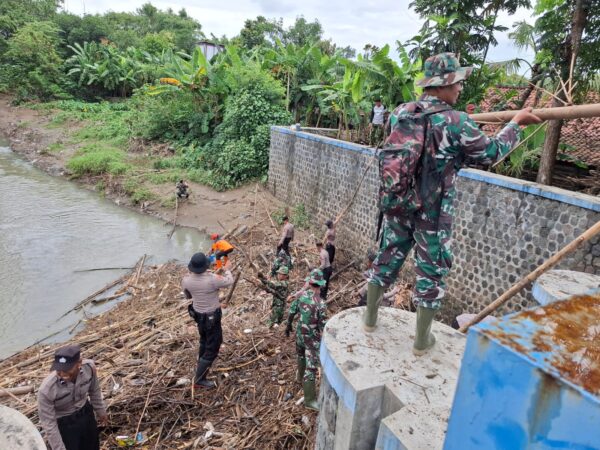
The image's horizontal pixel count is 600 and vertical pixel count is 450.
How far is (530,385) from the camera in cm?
117

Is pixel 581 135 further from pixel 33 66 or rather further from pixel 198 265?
pixel 33 66

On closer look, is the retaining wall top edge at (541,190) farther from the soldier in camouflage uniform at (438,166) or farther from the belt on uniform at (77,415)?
the belt on uniform at (77,415)

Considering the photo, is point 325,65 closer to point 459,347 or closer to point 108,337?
point 108,337

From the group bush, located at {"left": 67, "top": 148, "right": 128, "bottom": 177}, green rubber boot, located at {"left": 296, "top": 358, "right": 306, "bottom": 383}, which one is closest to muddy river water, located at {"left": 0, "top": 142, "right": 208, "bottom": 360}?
bush, located at {"left": 67, "top": 148, "right": 128, "bottom": 177}

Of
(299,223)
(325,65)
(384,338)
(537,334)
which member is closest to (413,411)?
(384,338)

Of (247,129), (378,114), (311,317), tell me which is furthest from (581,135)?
(247,129)

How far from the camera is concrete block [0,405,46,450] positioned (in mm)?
2633

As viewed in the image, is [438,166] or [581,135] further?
[581,135]

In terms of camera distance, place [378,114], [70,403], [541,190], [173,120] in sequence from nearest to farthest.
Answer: [70,403] < [541,190] < [378,114] < [173,120]

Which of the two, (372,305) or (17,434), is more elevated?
(372,305)

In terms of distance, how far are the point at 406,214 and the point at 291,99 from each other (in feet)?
40.8

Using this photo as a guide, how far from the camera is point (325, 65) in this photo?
1317 cm

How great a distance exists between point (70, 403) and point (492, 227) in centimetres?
555

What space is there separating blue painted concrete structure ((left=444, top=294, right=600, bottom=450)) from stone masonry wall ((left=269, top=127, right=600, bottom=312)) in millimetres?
4153
